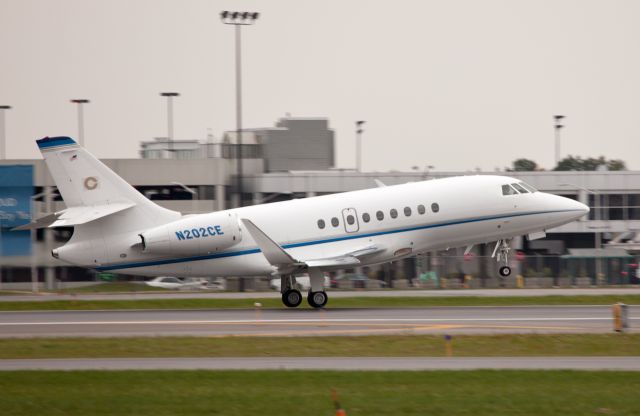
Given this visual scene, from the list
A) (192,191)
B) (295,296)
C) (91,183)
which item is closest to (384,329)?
(295,296)

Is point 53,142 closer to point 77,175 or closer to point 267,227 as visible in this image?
point 77,175

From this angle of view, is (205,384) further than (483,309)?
No

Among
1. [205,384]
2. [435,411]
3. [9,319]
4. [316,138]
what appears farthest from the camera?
[316,138]

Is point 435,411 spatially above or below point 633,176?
below

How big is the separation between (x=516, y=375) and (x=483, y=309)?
14715mm

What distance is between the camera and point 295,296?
106 ft

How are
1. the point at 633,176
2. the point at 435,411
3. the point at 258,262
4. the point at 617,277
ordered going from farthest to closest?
the point at 633,176 → the point at 617,277 → the point at 258,262 → the point at 435,411

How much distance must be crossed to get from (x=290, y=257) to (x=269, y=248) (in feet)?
2.62

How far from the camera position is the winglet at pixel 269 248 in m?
30.5

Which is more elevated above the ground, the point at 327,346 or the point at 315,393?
the point at 315,393

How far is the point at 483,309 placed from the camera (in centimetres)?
3147

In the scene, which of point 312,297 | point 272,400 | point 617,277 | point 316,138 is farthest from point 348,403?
point 316,138

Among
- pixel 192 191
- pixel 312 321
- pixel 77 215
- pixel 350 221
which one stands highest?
pixel 192 191

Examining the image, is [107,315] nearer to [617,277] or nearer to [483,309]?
[483,309]
